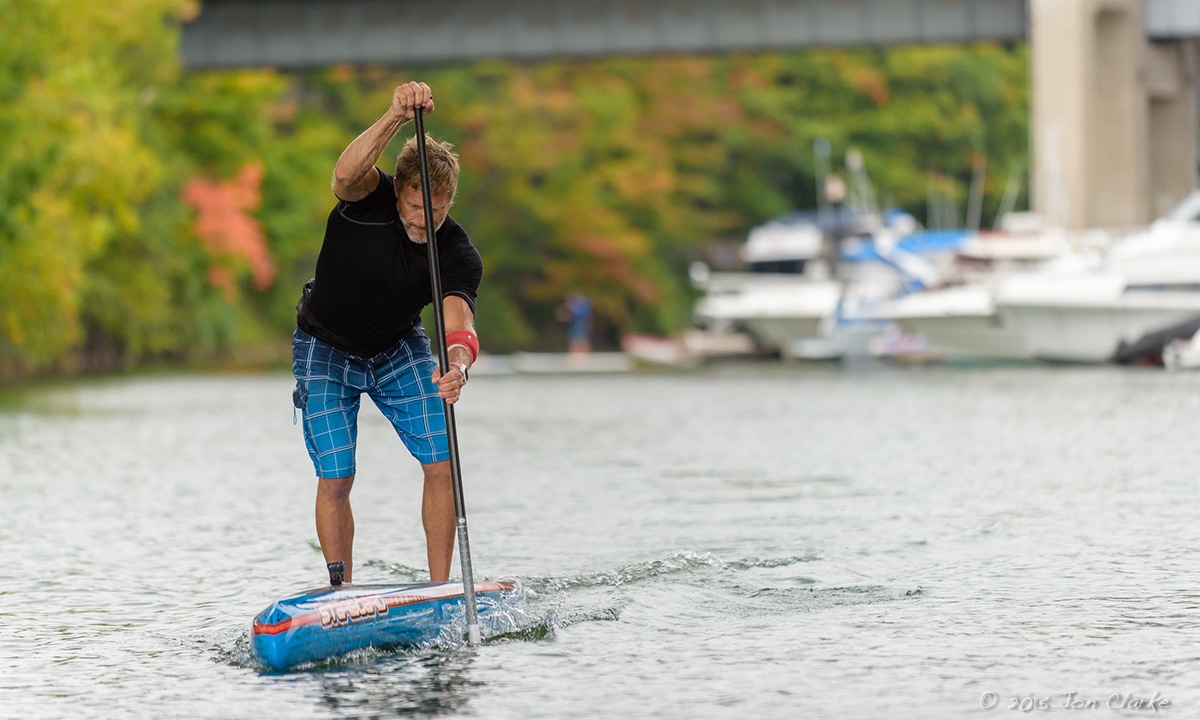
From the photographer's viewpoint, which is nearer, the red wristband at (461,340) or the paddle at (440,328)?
the paddle at (440,328)

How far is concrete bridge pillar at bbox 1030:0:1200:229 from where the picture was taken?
4606 cm

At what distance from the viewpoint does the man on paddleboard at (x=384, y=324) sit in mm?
8797

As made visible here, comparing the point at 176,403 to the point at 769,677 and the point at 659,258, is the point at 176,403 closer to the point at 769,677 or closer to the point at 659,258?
the point at 769,677

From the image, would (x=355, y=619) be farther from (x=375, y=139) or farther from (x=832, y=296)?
(x=832, y=296)

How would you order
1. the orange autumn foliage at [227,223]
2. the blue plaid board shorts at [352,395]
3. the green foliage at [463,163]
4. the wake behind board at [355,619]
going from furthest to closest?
1. the orange autumn foliage at [227,223]
2. the green foliage at [463,163]
3. the blue plaid board shorts at [352,395]
4. the wake behind board at [355,619]

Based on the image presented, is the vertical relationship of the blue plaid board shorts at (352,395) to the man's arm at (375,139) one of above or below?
below

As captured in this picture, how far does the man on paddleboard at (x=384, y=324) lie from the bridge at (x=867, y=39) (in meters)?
37.4

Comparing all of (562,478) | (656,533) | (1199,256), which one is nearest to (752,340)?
(1199,256)

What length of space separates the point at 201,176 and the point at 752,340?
1388 centimetres

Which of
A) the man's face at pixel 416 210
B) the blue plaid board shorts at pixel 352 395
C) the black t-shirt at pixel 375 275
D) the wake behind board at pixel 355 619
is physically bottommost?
the wake behind board at pixel 355 619

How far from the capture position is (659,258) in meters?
69.9

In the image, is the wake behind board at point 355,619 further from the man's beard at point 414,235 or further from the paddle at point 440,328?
the man's beard at point 414,235

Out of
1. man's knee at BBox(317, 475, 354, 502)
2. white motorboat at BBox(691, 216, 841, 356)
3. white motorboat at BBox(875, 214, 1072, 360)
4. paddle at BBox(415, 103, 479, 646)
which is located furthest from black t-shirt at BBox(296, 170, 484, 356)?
white motorboat at BBox(691, 216, 841, 356)

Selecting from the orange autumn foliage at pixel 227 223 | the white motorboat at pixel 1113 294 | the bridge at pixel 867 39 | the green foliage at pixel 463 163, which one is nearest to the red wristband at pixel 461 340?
the green foliage at pixel 463 163
